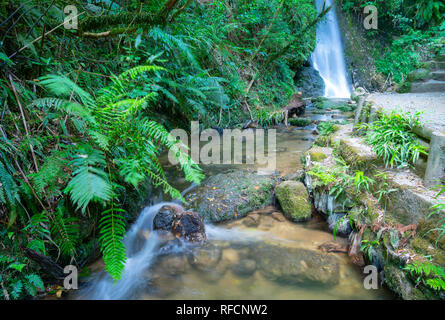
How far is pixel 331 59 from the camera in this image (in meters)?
15.2

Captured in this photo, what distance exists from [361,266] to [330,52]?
15927 mm

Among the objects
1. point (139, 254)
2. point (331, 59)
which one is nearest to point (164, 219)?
point (139, 254)

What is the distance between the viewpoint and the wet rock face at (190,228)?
2990 mm

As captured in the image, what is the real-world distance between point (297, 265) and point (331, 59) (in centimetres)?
1567

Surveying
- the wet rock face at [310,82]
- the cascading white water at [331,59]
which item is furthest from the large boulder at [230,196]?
the cascading white water at [331,59]

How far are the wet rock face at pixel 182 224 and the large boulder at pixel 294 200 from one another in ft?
3.82

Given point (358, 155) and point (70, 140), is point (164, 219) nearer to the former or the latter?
point (70, 140)

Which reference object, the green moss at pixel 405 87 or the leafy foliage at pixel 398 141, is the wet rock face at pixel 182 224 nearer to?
the leafy foliage at pixel 398 141

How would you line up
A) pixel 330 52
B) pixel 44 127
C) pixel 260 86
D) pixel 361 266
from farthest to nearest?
pixel 330 52 → pixel 260 86 → pixel 361 266 → pixel 44 127

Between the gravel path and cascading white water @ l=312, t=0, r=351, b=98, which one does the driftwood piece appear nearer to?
the gravel path

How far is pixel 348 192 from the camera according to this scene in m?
2.81
